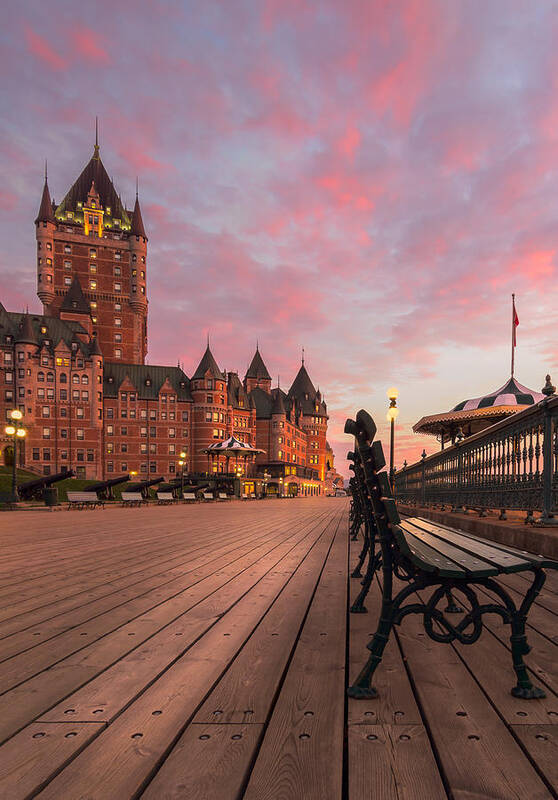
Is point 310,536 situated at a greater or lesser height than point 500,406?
lesser

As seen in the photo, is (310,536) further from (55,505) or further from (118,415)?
(118,415)

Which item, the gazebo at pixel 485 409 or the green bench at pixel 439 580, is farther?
the gazebo at pixel 485 409

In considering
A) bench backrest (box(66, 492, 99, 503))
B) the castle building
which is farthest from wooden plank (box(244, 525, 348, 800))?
the castle building

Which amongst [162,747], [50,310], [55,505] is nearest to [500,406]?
[162,747]

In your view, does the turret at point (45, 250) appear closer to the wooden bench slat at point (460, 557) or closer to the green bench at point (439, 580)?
the wooden bench slat at point (460, 557)

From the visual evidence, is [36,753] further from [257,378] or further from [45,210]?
[257,378]

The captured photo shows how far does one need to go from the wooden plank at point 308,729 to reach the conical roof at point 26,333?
72.8 meters

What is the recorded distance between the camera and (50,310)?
81.8 meters

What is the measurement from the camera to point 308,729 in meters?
1.93

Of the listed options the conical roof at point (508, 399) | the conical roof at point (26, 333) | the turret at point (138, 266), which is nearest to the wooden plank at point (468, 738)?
the conical roof at point (508, 399)

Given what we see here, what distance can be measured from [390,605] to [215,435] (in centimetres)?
7617

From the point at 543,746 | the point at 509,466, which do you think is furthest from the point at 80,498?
the point at 543,746

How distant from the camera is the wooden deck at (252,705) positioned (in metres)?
1.60

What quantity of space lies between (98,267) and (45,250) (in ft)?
28.2
